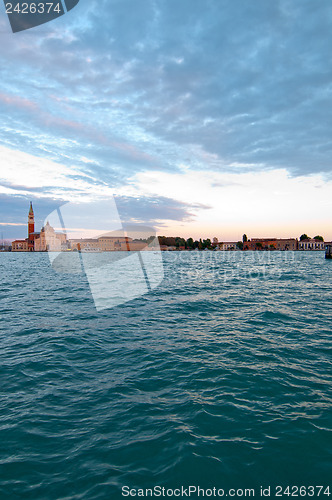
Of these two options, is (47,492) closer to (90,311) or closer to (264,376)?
(264,376)

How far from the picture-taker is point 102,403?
23.5 ft

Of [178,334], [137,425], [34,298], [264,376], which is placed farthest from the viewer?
[34,298]

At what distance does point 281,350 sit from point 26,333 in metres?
11.7

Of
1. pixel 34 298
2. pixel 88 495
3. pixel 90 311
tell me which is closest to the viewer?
pixel 88 495

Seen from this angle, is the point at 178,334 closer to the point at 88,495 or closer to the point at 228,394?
the point at 228,394

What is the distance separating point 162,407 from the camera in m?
7.03

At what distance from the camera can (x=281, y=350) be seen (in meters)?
10.9

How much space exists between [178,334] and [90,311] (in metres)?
7.68

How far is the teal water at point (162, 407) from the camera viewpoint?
5051 millimetres

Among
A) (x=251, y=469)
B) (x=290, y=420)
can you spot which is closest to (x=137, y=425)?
(x=251, y=469)

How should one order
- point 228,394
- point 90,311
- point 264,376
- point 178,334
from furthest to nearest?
point 90,311 < point 178,334 < point 264,376 < point 228,394

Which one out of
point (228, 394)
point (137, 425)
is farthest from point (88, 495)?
Answer: point (228, 394)

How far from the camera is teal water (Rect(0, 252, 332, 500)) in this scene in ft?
16.6

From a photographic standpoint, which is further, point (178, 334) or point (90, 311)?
point (90, 311)
